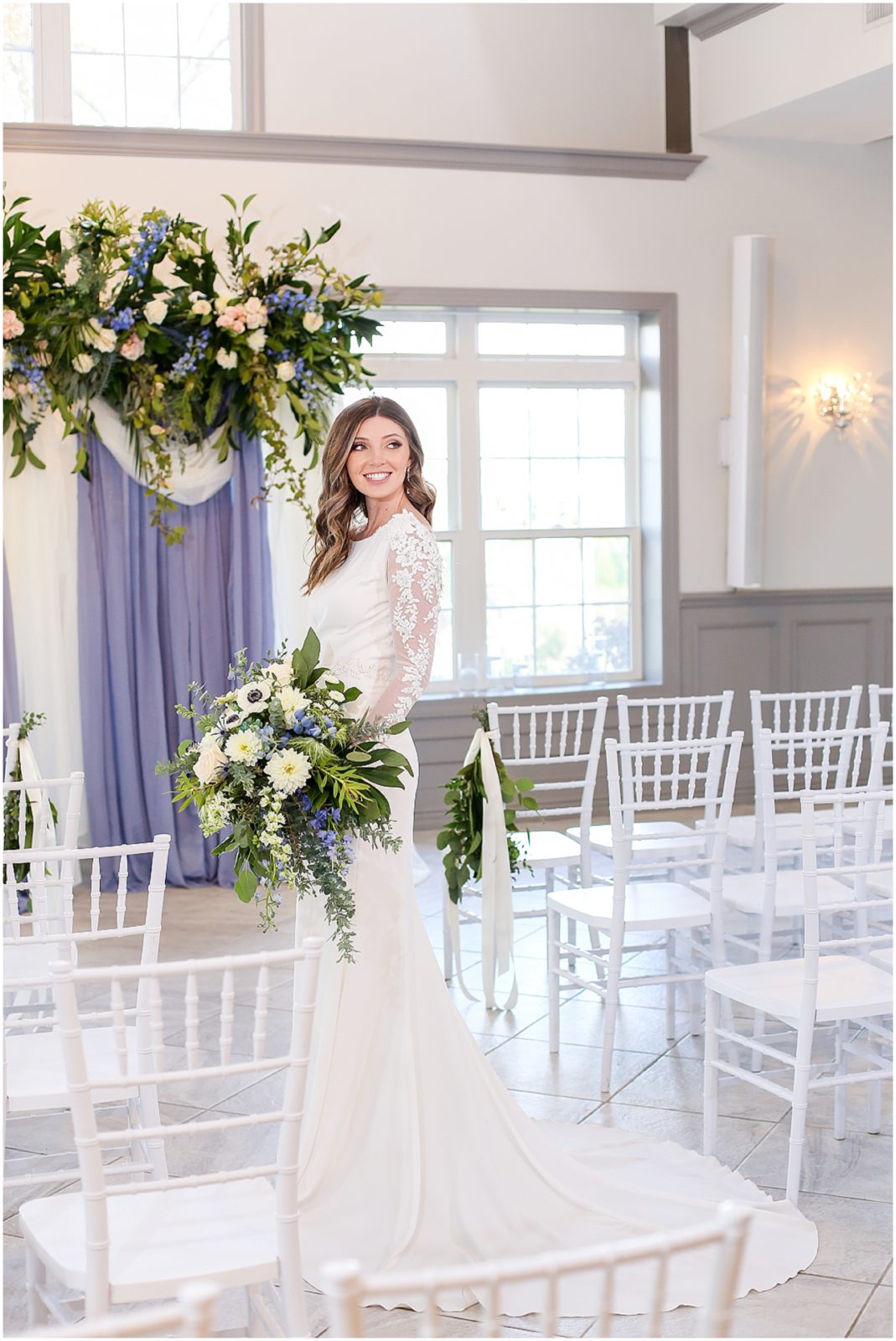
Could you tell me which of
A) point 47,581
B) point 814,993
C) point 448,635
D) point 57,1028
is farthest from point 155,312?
point 814,993

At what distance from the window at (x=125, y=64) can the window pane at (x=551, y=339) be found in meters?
1.71

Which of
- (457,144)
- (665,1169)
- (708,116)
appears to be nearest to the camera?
(665,1169)

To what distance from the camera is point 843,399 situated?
7.95 metres

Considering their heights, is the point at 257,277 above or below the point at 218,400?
above

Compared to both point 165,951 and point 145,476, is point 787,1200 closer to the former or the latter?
point 165,951

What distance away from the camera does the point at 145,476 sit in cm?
614

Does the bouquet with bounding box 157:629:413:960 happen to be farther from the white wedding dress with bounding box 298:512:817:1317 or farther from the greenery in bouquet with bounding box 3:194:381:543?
the greenery in bouquet with bounding box 3:194:381:543

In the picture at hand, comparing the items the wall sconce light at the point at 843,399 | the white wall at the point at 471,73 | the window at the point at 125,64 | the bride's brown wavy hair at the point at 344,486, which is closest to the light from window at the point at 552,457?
the wall sconce light at the point at 843,399

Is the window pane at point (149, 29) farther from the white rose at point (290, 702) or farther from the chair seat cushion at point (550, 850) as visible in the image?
the white rose at point (290, 702)

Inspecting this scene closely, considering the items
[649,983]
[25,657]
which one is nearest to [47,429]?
[25,657]

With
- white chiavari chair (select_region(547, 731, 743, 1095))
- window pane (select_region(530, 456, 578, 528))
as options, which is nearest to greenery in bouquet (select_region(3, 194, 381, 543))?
window pane (select_region(530, 456, 578, 528))

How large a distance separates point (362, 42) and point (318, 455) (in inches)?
94.4

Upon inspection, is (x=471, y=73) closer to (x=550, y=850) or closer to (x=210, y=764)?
(x=550, y=850)

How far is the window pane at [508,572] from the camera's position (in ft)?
25.3
